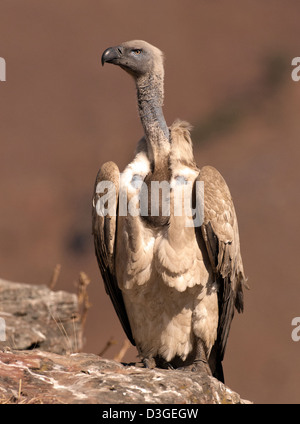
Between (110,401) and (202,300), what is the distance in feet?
5.68

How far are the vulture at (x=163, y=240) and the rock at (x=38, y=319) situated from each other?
1519 mm

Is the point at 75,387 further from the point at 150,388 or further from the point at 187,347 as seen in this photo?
the point at 187,347

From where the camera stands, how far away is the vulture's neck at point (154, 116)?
6797mm

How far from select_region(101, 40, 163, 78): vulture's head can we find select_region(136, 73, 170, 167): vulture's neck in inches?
2.6

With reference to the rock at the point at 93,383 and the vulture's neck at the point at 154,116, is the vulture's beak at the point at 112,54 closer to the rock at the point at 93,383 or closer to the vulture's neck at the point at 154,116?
the vulture's neck at the point at 154,116

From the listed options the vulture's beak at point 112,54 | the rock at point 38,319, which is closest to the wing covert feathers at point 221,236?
the vulture's beak at point 112,54

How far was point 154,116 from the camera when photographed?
6945 millimetres

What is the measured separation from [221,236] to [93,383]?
5.91 feet

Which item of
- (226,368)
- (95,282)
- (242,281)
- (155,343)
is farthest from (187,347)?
(95,282)

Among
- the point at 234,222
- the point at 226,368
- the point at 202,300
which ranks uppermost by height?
the point at 234,222

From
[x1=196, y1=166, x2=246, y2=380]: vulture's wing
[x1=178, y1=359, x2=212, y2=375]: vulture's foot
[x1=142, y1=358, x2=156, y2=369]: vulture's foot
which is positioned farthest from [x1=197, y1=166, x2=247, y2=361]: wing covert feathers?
[x1=142, y1=358, x2=156, y2=369]: vulture's foot

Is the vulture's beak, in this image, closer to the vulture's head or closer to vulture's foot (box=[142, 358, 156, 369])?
the vulture's head

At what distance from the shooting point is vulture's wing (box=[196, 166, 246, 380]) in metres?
6.61
